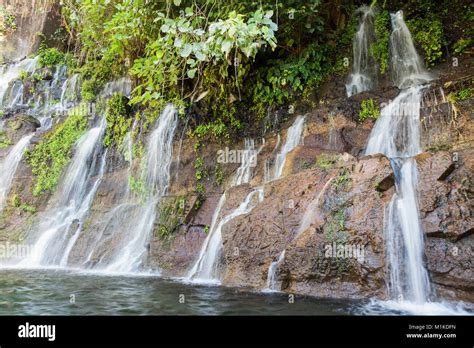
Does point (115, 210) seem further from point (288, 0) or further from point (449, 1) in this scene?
point (449, 1)

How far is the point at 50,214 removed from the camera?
1153 centimetres

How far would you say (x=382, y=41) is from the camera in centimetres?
977

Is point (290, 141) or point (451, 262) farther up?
point (290, 141)

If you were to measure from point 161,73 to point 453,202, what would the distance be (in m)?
6.47

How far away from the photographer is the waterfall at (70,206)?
9.96 metres

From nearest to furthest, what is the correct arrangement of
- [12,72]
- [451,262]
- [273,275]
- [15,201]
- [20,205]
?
[451,262]
[273,275]
[20,205]
[15,201]
[12,72]

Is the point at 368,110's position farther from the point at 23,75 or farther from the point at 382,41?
the point at 23,75

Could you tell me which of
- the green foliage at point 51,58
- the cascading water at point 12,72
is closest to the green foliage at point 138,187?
the cascading water at point 12,72

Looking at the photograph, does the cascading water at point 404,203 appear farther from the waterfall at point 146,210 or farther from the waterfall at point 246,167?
the waterfall at point 146,210

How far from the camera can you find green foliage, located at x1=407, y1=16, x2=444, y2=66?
29.8 ft

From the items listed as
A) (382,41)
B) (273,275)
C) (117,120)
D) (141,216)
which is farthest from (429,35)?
(117,120)

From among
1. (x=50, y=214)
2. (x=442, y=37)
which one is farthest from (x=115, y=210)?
(x=442, y=37)

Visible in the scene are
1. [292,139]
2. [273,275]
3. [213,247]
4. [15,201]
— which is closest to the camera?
[273,275]

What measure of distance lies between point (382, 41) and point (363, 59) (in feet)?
1.84
